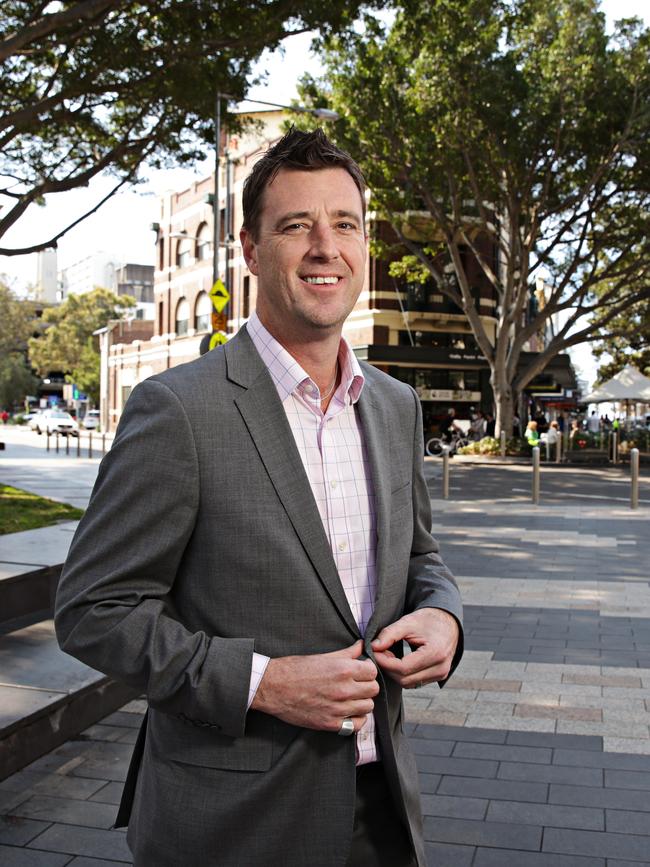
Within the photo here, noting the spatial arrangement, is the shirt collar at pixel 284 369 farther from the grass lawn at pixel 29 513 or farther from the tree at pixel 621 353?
the tree at pixel 621 353

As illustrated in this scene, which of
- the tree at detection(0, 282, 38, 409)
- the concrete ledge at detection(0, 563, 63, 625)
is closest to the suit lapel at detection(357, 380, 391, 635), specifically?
the concrete ledge at detection(0, 563, 63, 625)

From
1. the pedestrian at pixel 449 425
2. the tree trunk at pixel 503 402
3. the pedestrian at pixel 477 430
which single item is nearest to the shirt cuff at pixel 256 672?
the tree trunk at pixel 503 402

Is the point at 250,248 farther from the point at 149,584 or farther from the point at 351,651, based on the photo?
the point at 351,651

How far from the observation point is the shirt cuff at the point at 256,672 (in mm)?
1584

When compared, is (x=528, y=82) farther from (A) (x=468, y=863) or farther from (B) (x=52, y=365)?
(B) (x=52, y=365)

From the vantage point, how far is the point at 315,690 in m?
1.59

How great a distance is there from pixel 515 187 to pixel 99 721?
77.2ft

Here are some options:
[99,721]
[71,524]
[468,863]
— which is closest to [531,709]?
[468,863]

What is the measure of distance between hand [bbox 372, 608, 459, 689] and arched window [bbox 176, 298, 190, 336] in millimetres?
49795

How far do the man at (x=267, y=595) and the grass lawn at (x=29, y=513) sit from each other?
6378 millimetres

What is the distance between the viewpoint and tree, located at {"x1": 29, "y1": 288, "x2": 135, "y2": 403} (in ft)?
232

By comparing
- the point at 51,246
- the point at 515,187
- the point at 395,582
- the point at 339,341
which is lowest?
the point at 395,582

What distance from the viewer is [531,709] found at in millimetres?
5008

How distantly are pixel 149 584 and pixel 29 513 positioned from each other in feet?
25.7
